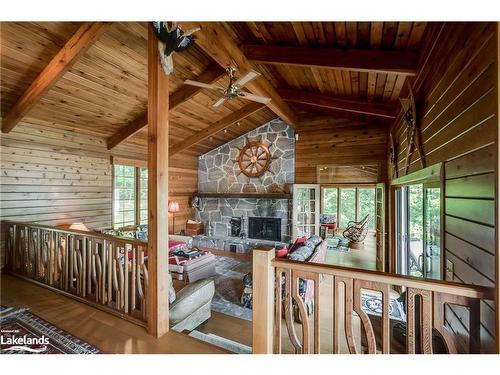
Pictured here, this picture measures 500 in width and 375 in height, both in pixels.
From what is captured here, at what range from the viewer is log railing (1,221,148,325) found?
2.40m

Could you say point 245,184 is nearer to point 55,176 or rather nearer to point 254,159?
point 254,159

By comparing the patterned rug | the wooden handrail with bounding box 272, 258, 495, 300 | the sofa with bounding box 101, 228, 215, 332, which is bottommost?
the patterned rug

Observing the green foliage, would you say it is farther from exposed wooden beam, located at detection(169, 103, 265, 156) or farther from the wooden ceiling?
exposed wooden beam, located at detection(169, 103, 265, 156)

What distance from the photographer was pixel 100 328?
221 cm

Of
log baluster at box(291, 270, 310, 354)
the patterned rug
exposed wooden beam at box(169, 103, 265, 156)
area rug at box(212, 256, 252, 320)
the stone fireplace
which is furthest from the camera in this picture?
the patterned rug

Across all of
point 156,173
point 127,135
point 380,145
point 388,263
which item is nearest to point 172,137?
point 127,135

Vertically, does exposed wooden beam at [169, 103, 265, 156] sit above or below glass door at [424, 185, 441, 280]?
above

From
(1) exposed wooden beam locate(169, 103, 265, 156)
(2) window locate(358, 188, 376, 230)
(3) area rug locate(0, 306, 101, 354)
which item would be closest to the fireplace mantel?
(1) exposed wooden beam locate(169, 103, 265, 156)

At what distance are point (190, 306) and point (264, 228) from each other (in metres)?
4.34

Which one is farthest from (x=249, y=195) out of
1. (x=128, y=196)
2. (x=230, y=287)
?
(x=128, y=196)

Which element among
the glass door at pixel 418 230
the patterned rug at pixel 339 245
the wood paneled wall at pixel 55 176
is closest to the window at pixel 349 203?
the patterned rug at pixel 339 245

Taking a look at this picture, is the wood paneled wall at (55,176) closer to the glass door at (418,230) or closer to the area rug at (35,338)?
the area rug at (35,338)

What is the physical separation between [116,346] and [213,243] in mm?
4958

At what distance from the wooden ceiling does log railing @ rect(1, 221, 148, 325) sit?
6.87ft
